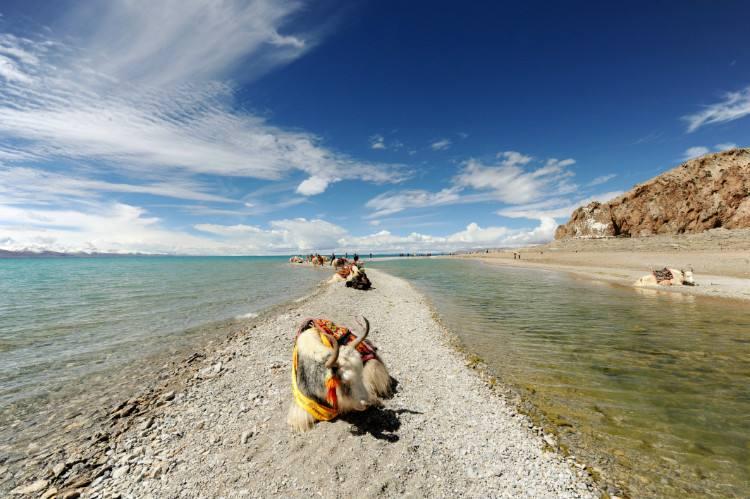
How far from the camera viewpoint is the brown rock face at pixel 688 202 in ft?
189

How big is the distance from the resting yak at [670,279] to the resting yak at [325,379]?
3115 centimetres

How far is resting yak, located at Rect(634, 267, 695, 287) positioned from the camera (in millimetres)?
24766

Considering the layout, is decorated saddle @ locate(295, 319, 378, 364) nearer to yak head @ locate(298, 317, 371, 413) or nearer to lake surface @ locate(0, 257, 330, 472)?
yak head @ locate(298, 317, 371, 413)

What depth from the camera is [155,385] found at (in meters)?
8.36

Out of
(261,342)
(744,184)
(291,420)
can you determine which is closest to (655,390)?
(291,420)

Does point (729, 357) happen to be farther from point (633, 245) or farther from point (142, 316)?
point (633, 245)

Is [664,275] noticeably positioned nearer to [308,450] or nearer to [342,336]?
[342,336]

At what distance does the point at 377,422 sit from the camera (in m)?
5.62

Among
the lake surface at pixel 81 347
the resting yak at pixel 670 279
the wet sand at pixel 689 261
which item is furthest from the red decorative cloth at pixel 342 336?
the resting yak at pixel 670 279

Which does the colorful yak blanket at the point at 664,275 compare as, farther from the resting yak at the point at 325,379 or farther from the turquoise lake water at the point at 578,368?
the resting yak at the point at 325,379

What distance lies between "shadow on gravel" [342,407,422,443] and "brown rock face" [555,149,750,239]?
83.3 m

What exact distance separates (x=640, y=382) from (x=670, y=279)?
81.4 ft

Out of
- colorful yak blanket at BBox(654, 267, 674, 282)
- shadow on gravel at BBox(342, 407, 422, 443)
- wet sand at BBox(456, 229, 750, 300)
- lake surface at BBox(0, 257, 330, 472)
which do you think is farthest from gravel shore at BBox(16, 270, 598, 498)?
colorful yak blanket at BBox(654, 267, 674, 282)

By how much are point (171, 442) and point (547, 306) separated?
62.0 feet
